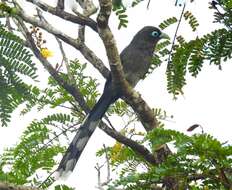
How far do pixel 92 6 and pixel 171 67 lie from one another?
0.74 metres

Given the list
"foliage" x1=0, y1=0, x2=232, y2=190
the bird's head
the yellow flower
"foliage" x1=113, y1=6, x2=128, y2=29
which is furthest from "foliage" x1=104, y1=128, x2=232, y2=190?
the bird's head

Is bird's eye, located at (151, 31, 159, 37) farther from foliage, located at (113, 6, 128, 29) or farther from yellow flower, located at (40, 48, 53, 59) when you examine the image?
foliage, located at (113, 6, 128, 29)

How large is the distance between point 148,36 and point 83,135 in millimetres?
1787

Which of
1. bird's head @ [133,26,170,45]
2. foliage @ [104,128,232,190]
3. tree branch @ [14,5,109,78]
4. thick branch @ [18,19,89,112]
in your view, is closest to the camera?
foliage @ [104,128,232,190]

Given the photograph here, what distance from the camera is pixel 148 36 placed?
5.74 m

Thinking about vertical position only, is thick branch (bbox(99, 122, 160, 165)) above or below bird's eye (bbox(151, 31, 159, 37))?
below

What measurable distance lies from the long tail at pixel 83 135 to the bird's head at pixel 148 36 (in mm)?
1063

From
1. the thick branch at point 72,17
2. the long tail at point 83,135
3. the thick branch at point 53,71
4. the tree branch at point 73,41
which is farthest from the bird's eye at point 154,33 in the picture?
the thick branch at point 72,17

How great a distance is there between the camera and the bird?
402cm

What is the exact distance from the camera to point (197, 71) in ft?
9.99

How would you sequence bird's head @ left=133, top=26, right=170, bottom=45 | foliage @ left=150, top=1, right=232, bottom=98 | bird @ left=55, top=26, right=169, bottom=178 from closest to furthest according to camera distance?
foliage @ left=150, top=1, right=232, bottom=98
bird @ left=55, top=26, right=169, bottom=178
bird's head @ left=133, top=26, right=170, bottom=45

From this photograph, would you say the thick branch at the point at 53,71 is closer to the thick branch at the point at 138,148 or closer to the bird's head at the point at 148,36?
the thick branch at the point at 138,148

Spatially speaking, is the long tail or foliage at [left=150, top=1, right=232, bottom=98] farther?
the long tail

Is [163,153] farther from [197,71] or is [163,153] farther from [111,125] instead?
[197,71]
